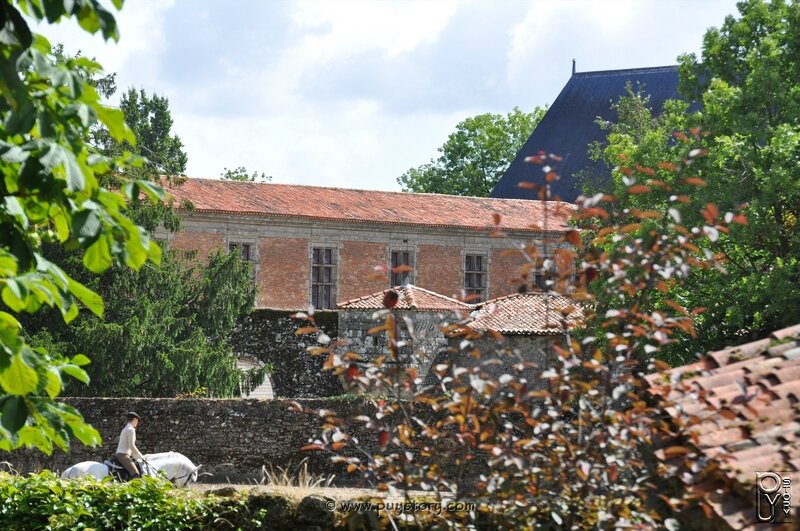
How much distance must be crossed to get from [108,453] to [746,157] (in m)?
13.7

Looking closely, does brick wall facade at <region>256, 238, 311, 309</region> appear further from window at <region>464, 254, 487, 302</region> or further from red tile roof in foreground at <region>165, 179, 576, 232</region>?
window at <region>464, 254, 487, 302</region>

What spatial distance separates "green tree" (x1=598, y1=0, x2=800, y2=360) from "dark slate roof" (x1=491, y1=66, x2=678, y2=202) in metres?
22.2

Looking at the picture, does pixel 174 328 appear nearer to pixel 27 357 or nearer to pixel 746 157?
pixel 746 157

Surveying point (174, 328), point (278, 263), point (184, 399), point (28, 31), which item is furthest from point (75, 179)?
point (278, 263)

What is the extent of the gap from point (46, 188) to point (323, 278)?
34.9 meters

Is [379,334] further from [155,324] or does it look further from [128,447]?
[128,447]

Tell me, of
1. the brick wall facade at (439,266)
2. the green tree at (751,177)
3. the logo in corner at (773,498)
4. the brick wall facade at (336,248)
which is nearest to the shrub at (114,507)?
the logo in corner at (773,498)

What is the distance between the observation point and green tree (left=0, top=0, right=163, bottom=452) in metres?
4.31

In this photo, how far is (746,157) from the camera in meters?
22.9

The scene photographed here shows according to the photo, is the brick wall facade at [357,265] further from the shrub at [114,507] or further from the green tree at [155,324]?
the shrub at [114,507]

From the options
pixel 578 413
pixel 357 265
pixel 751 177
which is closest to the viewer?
pixel 578 413

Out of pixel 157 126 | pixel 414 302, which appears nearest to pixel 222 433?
pixel 414 302

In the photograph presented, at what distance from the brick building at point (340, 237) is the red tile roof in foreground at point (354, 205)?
4 centimetres

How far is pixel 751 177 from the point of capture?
22.9 meters
